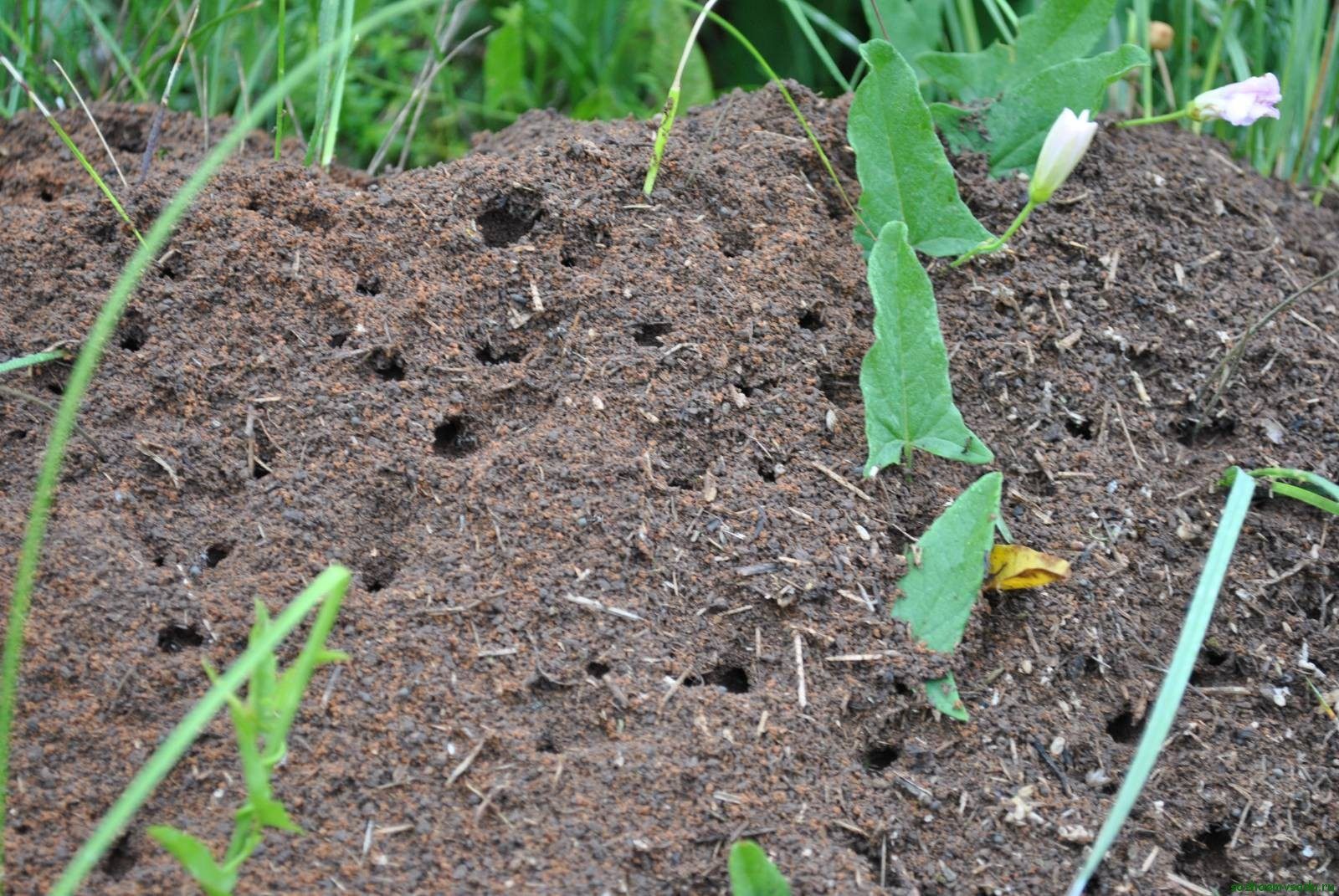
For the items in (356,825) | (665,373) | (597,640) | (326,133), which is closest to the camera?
(356,825)

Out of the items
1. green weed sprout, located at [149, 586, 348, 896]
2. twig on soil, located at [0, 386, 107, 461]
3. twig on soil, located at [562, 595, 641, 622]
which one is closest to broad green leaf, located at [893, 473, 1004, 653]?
twig on soil, located at [562, 595, 641, 622]

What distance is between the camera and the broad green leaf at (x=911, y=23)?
1.81m

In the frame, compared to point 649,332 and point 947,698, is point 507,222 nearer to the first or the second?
point 649,332

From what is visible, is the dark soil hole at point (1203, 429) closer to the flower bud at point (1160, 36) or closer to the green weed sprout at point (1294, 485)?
the green weed sprout at point (1294, 485)

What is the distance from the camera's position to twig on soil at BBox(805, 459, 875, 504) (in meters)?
1.38

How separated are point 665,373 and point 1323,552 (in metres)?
0.87

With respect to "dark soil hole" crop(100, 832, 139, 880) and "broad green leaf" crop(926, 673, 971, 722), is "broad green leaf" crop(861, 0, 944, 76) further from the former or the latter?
"dark soil hole" crop(100, 832, 139, 880)

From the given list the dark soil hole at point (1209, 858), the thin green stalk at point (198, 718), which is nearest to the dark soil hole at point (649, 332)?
the thin green stalk at point (198, 718)

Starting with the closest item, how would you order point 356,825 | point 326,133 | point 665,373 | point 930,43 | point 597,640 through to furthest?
A: point 356,825 < point 597,640 < point 665,373 < point 326,133 < point 930,43

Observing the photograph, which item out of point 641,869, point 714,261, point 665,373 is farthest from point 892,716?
point 714,261

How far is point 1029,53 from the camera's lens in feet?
5.63

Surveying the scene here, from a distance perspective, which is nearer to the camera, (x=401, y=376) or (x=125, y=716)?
(x=125, y=716)

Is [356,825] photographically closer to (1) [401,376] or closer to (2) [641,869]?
(2) [641,869]

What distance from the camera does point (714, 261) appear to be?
1.50 meters
